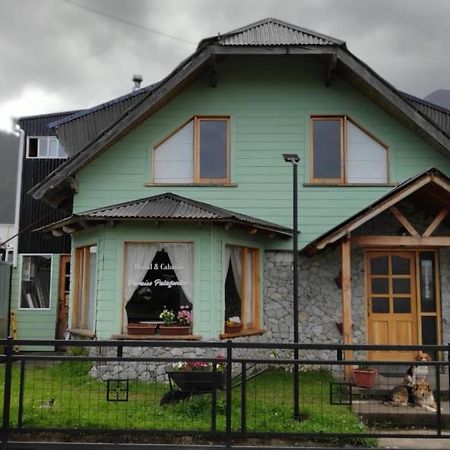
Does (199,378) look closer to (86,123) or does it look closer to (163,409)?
(163,409)

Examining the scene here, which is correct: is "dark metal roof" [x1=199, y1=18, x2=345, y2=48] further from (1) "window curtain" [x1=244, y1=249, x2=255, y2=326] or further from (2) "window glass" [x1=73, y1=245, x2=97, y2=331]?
(2) "window glass" [x1=73, y1=245, x2=97, y2=331]

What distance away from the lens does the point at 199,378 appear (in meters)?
6.34

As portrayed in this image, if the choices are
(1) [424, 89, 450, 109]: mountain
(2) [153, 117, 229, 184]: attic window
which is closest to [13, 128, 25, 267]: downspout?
(2) [153, 117, 229, 184]: attic window

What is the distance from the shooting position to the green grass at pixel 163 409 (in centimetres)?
621

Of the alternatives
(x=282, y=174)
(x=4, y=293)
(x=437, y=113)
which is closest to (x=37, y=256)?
(x=4, y=293)

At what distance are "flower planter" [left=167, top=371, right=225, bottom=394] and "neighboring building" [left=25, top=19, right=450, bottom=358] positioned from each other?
3.35 meters

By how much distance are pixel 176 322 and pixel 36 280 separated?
19.7 ft

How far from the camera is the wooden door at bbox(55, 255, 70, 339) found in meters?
13.7

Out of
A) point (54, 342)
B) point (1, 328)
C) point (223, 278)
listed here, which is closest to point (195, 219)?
point (223, 278)

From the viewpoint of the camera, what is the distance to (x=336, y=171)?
35.7 ft

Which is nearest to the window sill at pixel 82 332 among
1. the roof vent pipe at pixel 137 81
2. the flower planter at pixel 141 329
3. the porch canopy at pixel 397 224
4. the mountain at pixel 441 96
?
the flower planter at pixel 141 329

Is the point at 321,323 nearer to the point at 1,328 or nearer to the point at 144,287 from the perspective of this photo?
the point at 144,287

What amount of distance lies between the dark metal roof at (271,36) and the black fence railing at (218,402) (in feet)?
19.1

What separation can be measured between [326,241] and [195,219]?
6.95 ft
